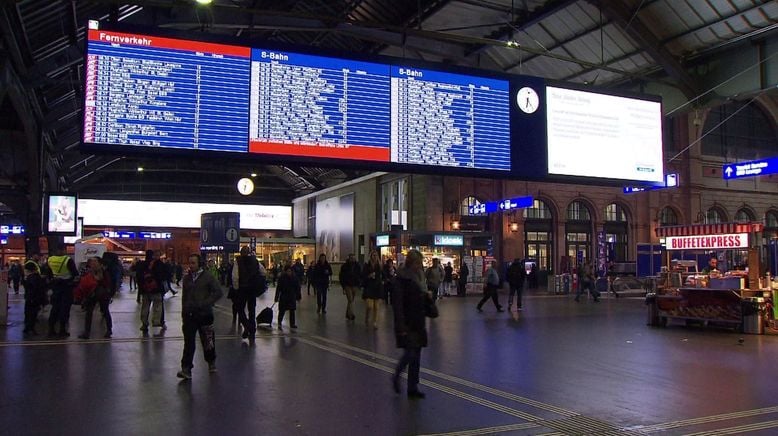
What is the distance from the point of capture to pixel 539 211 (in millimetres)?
36781

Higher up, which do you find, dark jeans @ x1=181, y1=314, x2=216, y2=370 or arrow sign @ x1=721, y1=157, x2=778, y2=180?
arrow sign @ x1=721, y1=157, x2=778, y2=180

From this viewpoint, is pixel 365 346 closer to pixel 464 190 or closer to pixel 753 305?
pixel 753 305

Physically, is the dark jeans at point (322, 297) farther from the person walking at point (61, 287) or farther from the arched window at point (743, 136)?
the arched window at point (743, 136)

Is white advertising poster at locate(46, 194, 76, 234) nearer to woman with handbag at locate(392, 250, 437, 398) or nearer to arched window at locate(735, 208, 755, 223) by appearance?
woman with handbag at locate(392, 250, 437, 398)

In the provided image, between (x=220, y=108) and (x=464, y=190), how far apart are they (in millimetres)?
26451

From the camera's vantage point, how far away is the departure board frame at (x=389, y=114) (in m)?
9.34

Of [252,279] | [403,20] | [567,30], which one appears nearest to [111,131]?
[252,279]

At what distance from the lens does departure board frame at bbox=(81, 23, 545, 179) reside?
30.7 feet

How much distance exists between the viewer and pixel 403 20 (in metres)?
15.8

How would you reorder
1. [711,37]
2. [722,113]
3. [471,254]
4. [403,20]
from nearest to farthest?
[711,37] → [403,20] → [471,254] → [722,113]

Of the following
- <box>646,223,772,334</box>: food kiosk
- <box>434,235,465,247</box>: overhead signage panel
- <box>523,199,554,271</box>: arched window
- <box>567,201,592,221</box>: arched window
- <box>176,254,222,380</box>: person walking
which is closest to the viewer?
<box>176,254,222,380</box>: person walking

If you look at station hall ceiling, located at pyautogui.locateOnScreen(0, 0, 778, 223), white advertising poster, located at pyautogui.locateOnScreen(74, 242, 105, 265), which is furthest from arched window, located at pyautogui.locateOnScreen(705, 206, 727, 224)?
white advertising poster, located at pyautogui.locateOnScreen(74, 242, 105, 265)

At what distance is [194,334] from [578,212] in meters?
32.6

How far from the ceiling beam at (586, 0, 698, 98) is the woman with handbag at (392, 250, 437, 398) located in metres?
8.41
